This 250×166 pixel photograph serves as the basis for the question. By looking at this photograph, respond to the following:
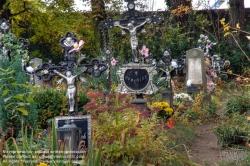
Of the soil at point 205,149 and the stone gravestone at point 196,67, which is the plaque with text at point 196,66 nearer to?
the stone gravestone at point 196,67

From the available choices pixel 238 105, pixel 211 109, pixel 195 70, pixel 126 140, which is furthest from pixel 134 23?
pixel 126 140

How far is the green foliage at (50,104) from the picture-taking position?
9.70 m

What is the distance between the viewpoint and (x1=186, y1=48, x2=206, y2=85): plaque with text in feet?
45.3

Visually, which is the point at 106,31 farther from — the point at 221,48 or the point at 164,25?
the point at 221,48

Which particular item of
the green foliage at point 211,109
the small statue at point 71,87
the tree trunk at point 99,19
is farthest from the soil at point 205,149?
the tree trunk at point 99,19

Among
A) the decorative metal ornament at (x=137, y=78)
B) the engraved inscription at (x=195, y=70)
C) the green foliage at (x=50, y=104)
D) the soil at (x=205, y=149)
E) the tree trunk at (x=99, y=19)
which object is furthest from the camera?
the tree trunk at (x=99, y=19)

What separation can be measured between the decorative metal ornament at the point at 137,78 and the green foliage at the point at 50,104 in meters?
1.39

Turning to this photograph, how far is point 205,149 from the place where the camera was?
7.67 meters

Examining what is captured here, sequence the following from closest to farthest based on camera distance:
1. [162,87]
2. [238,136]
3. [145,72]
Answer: [238,136] → [145,72] → [162,87]

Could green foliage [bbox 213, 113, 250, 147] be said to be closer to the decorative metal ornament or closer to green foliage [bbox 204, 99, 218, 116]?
the decorative metal ornament

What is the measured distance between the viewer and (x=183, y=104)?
37.3 ft

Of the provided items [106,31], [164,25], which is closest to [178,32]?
→ [164,25]

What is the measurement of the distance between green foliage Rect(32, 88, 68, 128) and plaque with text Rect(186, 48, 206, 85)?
5.09 metres

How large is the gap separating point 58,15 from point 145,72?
12752mm
